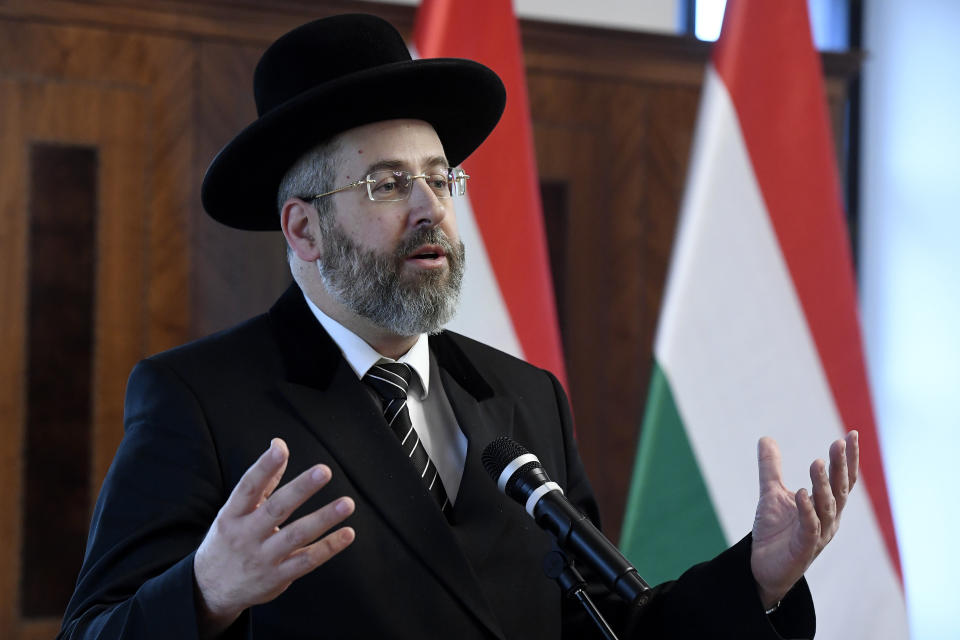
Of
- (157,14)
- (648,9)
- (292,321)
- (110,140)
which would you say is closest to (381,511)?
(292,321)

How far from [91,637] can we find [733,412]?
1.63 meters

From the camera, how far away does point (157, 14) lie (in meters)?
2.94

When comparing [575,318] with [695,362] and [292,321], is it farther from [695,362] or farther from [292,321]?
[292,321]

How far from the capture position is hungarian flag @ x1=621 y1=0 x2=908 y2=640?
2406 millimetres

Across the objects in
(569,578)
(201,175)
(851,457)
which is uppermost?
(201,175)

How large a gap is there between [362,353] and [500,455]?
43 cm

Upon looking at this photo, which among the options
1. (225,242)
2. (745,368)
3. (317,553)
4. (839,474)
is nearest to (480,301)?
(745,368)

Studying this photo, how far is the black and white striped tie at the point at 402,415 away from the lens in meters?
1.54

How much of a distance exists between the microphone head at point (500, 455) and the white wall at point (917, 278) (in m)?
3.41

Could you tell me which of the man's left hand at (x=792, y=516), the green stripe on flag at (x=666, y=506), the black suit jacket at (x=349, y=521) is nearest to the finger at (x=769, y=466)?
the man's left hand at (x=792, y=516)

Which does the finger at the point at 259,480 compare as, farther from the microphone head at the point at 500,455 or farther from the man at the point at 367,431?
the microphone head at the point at 500,455

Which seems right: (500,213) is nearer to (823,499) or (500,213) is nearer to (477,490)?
(477,490)

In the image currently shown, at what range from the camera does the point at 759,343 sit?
249 cm

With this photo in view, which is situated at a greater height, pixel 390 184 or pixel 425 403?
pixel 390 184
